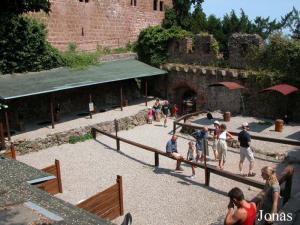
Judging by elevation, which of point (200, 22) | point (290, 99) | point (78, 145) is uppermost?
point (200, 22)

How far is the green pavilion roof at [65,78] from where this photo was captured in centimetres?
1467

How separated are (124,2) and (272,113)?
A: 13513 millimetres

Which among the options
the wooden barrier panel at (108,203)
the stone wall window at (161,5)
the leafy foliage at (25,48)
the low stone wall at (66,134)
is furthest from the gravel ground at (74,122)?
the stone wall window at (161,5)

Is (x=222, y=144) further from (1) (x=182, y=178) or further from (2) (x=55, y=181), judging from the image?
(2) (x=55, y=181)

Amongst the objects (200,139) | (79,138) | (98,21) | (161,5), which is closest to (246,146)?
(200,139)

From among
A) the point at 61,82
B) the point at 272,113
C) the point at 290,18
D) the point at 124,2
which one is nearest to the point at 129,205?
the point at 61,82

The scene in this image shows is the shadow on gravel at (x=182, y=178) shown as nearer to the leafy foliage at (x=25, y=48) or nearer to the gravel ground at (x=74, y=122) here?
the gravel ground at (x=74, y=122)

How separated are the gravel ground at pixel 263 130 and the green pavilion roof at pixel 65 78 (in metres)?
4.70

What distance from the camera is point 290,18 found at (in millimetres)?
36469

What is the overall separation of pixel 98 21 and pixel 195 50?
7.01m

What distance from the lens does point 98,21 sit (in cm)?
2338

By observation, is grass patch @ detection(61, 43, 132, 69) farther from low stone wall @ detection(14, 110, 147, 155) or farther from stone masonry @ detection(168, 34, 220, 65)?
stone masonry @ detection(168, 34, 220, 65)

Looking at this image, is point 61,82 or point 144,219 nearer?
point 144,219

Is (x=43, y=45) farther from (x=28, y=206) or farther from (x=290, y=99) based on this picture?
(x=28, y=206)
